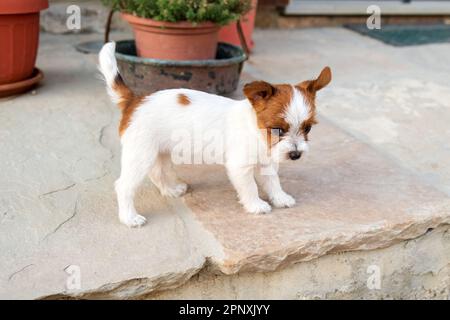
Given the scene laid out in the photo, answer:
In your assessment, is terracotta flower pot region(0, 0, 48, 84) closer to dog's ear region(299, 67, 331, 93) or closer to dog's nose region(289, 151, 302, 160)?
dog's ear region(299, 67, 331, 93)

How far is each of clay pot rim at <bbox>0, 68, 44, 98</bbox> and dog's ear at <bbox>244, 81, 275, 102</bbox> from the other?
7.80ft

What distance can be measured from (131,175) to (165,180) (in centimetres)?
38

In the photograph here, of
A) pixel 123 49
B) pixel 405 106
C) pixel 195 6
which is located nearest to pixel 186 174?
pixel 195 6

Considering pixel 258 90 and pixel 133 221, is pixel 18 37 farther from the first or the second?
pixel 258 90

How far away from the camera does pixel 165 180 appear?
2980 mm

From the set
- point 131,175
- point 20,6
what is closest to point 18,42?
point 20,6

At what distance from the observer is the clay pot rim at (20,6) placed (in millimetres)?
3809

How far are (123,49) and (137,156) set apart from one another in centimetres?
210

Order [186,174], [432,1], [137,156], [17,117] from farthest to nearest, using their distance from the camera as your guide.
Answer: [432,1] < [17,117] < [186,174] < [137,156]

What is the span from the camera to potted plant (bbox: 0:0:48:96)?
153 inches

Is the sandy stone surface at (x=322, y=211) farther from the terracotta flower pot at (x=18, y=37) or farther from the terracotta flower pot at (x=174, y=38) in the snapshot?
the terracotta flower pot at (x=18, y=37)

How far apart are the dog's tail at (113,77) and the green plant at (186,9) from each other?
1.24 m

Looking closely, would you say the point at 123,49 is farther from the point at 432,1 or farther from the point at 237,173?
the point at 432,1

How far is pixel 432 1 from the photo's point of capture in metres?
7.98
